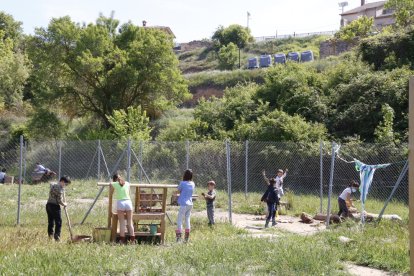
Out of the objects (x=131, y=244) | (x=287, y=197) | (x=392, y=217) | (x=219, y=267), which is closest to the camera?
(x=219, y=267)

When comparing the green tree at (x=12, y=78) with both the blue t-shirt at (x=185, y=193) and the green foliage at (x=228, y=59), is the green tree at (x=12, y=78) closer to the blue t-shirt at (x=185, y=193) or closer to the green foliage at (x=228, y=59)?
the green foliage at (x=228, y=59)

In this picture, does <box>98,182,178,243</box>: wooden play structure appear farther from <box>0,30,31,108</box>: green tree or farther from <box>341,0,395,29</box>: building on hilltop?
<box>341,0,395,29</box>: building on hilltop

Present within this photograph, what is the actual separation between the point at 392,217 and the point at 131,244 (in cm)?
667

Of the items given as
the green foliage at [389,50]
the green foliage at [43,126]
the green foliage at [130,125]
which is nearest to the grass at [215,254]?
the green foliage at [130,125]

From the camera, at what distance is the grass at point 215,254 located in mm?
8000

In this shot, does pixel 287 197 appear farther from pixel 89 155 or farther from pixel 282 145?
pixel 89 155

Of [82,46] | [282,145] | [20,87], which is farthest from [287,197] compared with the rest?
[20,87]

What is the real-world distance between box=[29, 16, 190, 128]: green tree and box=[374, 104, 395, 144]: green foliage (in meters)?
13.9

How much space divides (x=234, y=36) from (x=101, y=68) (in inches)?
1829

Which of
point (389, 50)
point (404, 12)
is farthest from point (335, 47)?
point (389, 50)

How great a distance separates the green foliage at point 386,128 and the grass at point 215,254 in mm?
8352

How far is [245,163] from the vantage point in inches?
843

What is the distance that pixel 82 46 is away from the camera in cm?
3266

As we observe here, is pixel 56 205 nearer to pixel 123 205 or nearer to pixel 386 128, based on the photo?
pixel 123 205
